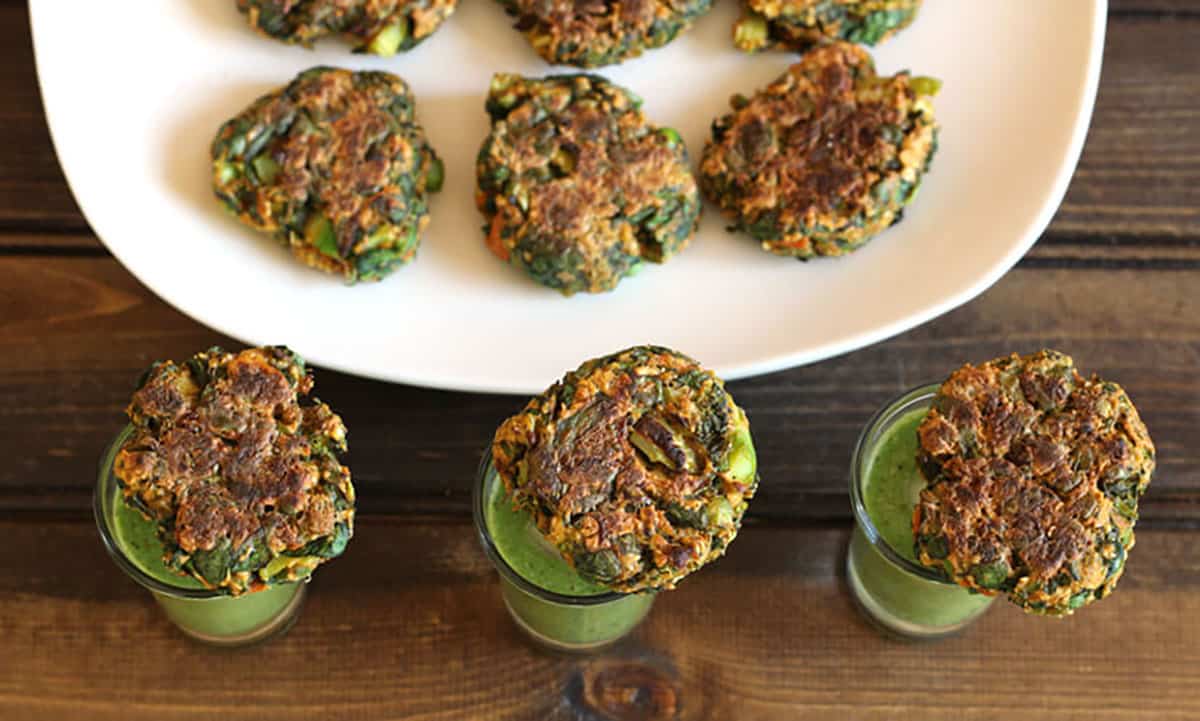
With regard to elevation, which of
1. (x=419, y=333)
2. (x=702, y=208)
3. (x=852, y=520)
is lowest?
(x=852, y=520)

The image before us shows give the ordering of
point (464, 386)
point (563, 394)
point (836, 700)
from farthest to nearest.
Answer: point (836, 700)
point (464, 386)
point (563, 394)

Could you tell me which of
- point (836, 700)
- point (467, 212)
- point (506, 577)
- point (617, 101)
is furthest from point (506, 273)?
point (836, 700)

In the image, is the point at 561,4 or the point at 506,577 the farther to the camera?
the point at 561,4

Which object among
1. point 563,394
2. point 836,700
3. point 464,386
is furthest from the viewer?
point 836,700

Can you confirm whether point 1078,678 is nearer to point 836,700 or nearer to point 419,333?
point 836,700

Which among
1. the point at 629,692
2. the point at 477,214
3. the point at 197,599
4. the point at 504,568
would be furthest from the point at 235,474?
the point at 629,692

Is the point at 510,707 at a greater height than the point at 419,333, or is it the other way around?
the point at 419,333

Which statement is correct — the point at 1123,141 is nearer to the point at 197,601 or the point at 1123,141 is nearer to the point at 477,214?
the point at 477,214

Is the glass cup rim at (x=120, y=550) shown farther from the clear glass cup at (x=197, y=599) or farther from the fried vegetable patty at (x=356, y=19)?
the fried vegetable patty at (x=356, y=19)

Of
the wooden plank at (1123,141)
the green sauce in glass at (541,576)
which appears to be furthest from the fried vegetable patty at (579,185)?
the wooden plank at (1123,141)
